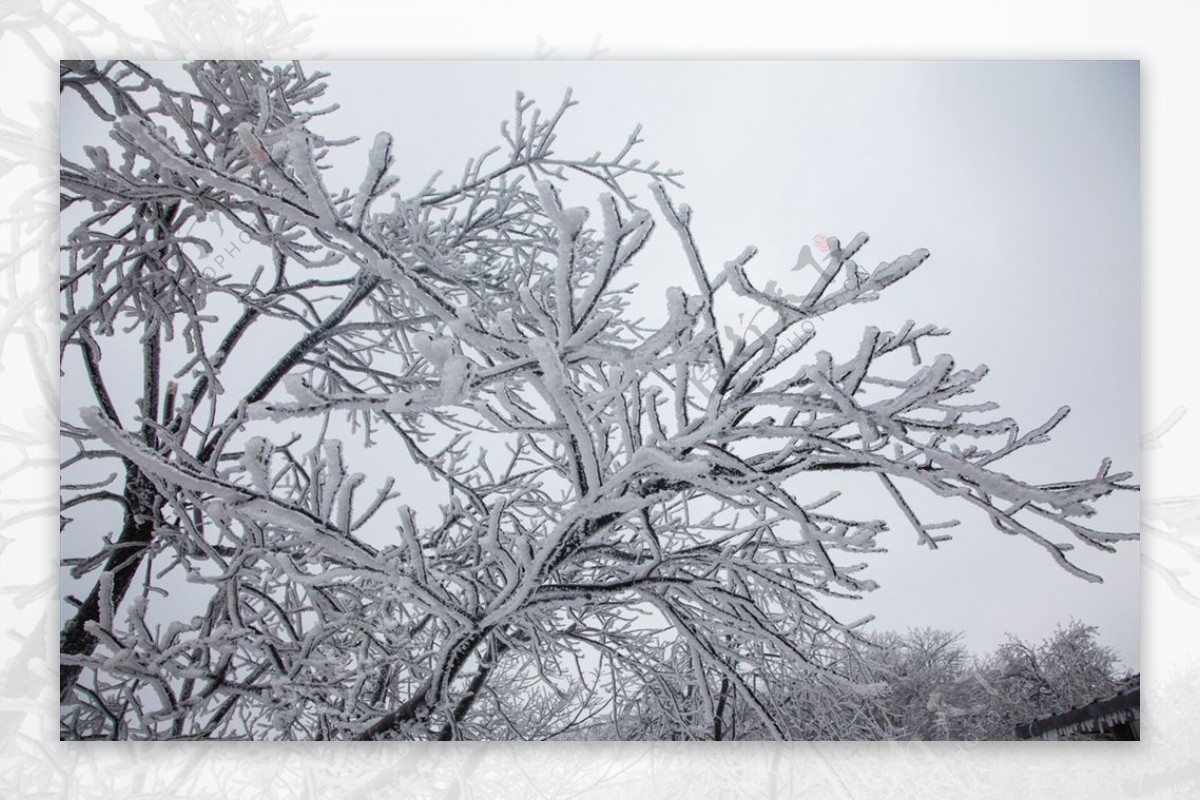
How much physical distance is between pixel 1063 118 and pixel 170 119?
2.12m

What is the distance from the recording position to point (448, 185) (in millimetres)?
2146

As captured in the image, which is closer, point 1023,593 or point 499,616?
point 499,616

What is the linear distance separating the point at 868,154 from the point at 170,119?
1.67m

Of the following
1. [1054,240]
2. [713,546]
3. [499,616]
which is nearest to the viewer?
[499,616]

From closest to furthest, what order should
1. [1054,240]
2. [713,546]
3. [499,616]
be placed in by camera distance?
1. [499,616]
2. [713,546]
3. [1054,240]

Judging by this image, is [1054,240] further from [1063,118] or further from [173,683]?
[173,683]

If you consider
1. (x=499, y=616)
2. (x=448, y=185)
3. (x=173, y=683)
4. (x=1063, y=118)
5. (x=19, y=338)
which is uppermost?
(x=1063, y=118)

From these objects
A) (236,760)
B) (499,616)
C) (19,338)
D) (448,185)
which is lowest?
(236,760)

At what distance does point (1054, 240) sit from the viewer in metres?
2.10

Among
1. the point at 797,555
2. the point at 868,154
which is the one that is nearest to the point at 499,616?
the point at 797,555

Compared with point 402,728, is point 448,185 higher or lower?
higher

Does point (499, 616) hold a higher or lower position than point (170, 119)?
lower

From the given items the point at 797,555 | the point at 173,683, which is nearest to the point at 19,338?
the point at 173,683

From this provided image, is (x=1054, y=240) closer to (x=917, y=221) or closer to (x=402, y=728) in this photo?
(x=917, y=221)
